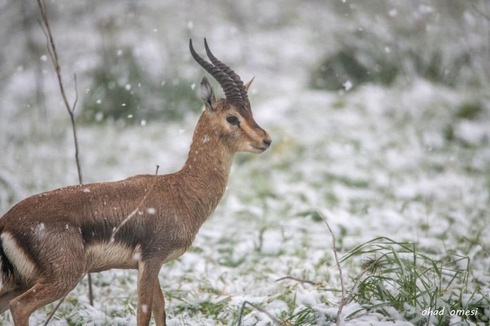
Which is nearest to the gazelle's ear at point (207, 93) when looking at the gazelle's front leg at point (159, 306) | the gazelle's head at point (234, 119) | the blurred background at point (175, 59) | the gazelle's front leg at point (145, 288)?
the gazelle's head at point (234, 119)

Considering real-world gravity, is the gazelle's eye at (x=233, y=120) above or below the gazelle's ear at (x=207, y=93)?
below

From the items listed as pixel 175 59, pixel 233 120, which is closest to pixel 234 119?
pixel 233 120

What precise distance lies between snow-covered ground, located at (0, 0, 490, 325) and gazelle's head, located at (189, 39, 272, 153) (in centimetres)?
106

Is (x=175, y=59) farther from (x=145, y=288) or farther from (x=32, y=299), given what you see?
(x=32, y=299)

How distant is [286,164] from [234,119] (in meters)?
5.41

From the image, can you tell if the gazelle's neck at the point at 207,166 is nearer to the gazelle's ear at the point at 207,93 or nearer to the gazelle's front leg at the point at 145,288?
the gazelle's ear at the point at 207,93

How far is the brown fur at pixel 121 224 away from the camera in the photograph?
332cm

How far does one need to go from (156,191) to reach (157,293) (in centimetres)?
71

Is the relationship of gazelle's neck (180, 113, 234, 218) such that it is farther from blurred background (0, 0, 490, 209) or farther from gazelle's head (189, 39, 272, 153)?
blurred background (0, 0, 490, 209)

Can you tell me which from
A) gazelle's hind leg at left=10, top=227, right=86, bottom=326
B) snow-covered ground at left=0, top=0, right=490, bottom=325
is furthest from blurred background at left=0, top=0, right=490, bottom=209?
gazelle's hind leg at left=10, top=227, right=86, bottom=326

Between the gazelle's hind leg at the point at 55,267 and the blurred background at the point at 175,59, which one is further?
the blurred background at the point at 175,59

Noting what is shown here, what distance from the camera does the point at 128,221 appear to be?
3.59m

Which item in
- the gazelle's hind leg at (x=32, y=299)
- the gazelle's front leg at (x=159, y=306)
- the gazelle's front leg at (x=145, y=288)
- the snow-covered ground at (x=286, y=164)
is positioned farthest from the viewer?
the snow-covered ground at (x=286, y=164)

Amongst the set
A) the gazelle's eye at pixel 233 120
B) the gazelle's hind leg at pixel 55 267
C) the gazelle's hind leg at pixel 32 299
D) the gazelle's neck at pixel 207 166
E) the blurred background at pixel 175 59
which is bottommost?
the gazelle's hind leg at pixel 32 299
